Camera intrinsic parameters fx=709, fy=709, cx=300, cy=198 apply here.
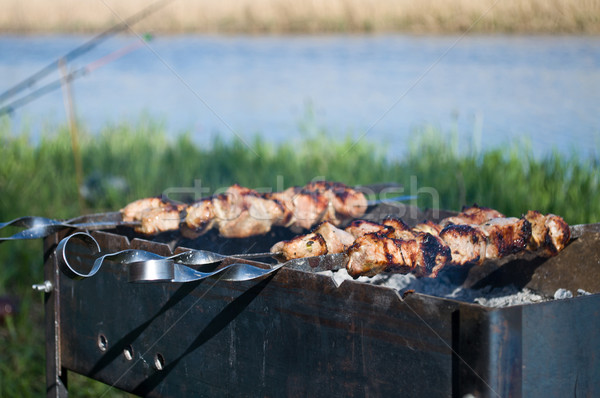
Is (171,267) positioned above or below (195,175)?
below

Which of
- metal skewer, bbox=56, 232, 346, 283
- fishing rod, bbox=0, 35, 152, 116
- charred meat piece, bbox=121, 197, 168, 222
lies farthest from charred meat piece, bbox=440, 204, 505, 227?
fishing rod, bbox=0, 35, 152, 116

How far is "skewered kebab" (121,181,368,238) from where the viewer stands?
8.20ft

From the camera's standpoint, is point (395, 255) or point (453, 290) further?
point (453, 290)

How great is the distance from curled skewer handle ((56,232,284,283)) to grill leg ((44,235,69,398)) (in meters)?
0.75

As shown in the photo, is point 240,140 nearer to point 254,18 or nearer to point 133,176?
point 133,176

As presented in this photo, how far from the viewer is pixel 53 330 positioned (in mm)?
2492

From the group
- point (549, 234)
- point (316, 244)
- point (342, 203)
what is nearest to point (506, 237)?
point (549, 234)

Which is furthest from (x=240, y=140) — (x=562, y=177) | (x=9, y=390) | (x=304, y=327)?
(x=304, y=327)

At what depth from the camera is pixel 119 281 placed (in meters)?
2.22

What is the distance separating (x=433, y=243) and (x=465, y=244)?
0.13 metres

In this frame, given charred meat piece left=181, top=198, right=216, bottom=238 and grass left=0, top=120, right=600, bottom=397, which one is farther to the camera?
grass left=0, top=120, right=600, bottom=397

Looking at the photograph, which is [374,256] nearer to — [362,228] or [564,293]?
[362,228]

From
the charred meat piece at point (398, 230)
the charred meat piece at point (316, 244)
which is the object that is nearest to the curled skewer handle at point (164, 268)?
the charred meat piece at point (316, 244)

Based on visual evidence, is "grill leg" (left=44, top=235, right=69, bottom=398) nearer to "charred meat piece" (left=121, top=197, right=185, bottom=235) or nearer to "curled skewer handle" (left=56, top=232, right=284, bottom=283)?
"charred meat piece" (left=121, top=197, right=185, bottom=235)
